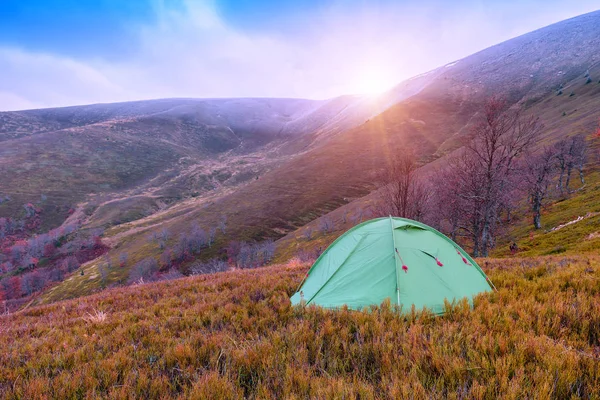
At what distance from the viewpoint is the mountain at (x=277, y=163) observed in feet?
308

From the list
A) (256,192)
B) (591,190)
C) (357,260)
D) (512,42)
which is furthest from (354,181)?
(512,42)

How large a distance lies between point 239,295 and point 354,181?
10348 cm

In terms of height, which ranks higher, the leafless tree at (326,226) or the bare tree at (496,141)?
the bare tree at (496,141)

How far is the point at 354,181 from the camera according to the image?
351 ft

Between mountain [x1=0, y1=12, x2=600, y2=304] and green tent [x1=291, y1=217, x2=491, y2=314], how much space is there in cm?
7950

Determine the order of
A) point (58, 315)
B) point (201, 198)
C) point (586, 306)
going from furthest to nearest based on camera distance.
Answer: point (201, 198)
point (58, 315)
point (586, 306)

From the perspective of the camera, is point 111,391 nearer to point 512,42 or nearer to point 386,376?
point 386,376

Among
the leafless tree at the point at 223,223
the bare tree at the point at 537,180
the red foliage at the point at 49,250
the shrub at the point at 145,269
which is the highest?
the bare tree at the point at 537,180

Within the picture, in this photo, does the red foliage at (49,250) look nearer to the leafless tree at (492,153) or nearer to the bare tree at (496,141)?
→ the leafless tree at (492,153)

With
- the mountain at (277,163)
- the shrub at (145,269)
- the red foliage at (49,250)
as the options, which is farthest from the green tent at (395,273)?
the red foliage at (49,250)

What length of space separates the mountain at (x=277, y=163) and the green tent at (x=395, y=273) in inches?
3130

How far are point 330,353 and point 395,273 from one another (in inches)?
101

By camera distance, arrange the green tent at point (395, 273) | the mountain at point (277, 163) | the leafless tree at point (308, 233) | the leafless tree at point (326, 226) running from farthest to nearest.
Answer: the mountain at point (277, 163) → the leafless tree at point (308, 233) → the leafless tree at point (326, 226) → the green tent at point (395, 273)

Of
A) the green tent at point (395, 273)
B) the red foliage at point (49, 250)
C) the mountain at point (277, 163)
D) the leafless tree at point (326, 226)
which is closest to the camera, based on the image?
the green tent at point (395, 273)
